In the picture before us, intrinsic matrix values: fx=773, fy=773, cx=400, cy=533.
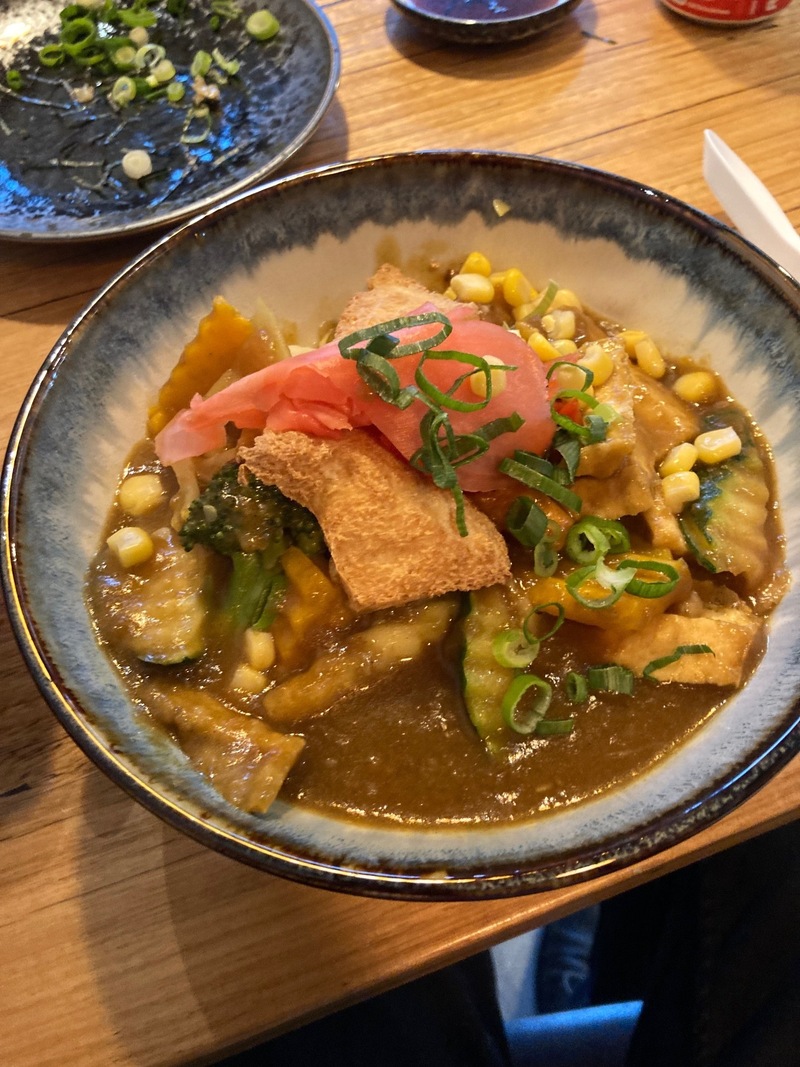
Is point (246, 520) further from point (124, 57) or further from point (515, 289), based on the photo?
point (124, 57)

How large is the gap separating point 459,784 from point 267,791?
381 millimetres

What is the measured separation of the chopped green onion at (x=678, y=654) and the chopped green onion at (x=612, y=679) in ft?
0.14

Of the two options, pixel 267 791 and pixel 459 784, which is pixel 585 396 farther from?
pixel 267 791

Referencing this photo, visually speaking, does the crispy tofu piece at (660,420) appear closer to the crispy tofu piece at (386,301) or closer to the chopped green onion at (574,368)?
the chopped green onion at (574,368)

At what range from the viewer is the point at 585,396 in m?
1.76

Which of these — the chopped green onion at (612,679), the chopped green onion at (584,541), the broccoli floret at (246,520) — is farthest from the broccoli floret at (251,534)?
the chopped green onion at (612,679)

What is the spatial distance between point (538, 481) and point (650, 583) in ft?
1.04

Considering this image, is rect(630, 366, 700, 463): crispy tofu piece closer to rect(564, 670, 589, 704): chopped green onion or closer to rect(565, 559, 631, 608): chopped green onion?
rect(565, 559, 631, 608): chopped green onion

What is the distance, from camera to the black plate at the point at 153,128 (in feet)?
8.36

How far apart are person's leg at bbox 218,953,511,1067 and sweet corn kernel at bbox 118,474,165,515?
1.39 m

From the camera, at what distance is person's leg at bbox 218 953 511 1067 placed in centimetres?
202

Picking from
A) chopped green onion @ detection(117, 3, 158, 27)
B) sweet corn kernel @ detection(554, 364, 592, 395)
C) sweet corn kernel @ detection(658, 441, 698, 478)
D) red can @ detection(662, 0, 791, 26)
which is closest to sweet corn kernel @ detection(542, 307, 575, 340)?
sweet corn kernel @ detection(554, 364, 592, 395)

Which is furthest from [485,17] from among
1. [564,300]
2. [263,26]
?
[564,300]

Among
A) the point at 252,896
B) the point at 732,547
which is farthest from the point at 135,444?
the point at 732,547
